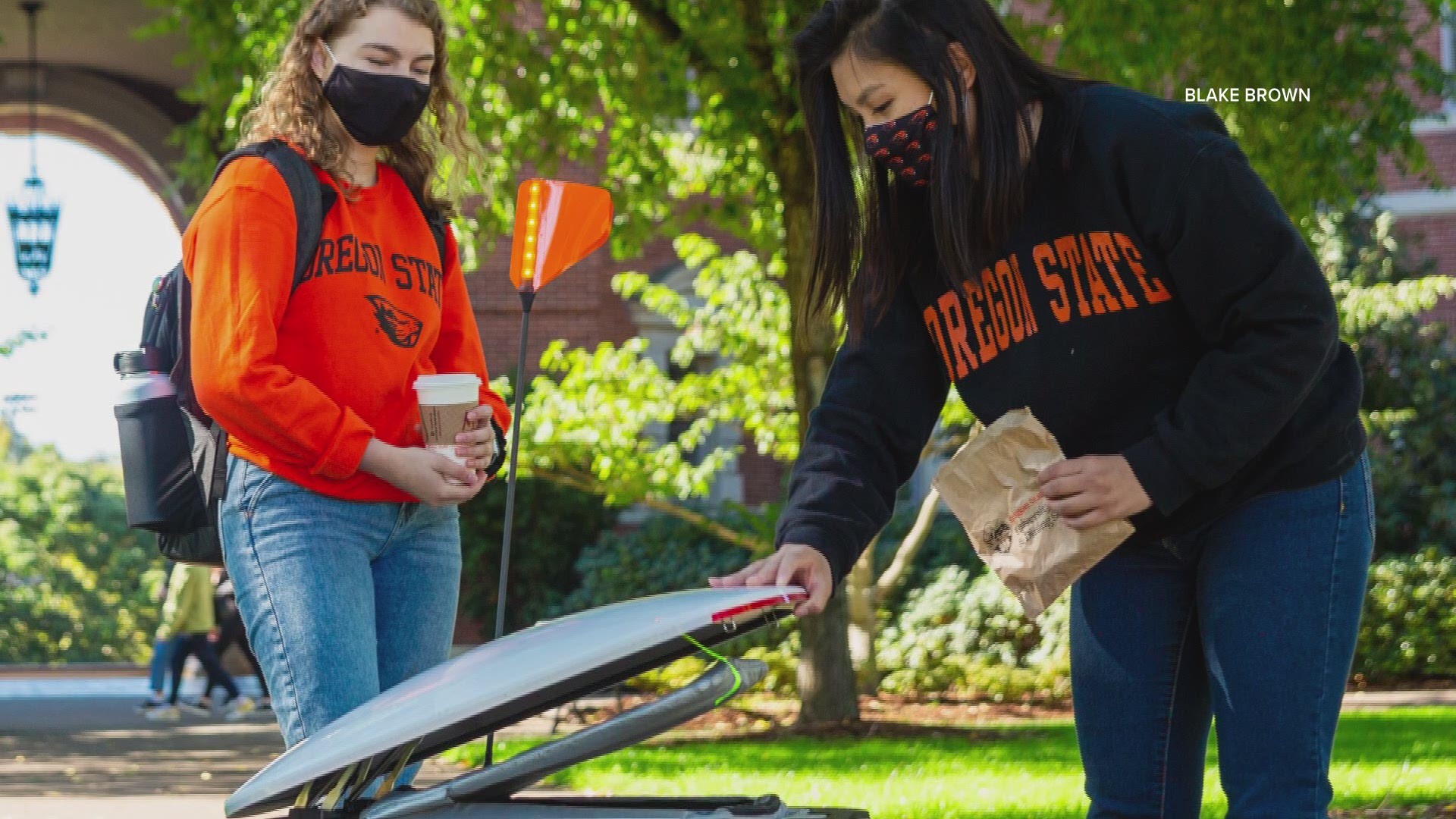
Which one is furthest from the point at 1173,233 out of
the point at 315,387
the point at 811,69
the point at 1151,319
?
the point at 315,387

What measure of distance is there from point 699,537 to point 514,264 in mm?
13235

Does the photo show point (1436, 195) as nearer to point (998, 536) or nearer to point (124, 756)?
point (124, 756)

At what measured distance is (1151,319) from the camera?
243 centimetres

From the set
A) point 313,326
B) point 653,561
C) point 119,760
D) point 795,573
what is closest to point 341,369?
point 313,326

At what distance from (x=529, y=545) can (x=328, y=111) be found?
47.1 ft

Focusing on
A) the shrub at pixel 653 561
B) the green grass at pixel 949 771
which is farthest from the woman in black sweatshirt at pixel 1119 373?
the shrub at pixel 653 561

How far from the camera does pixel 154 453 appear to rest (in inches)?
119

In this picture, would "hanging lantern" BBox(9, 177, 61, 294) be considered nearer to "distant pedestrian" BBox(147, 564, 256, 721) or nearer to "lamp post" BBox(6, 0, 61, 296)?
"lamp post" BBox(6, 0, 61, 296)

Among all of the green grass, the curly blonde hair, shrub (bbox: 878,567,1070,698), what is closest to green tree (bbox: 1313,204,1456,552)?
shrub (bbox: 878,567,1070,698)

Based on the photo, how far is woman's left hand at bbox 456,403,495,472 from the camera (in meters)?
3.02

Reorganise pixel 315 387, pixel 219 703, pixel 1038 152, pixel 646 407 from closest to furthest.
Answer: pixel 1038 152, pixel 315 387, pixel 646 407, pixel 219 703

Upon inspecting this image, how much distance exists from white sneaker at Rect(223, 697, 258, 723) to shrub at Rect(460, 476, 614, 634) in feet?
10.6

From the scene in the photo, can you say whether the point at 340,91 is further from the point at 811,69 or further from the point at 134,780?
the point at 134,780

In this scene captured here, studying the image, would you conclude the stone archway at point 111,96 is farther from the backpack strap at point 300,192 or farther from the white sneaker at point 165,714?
the backpack strap at point 300,192
